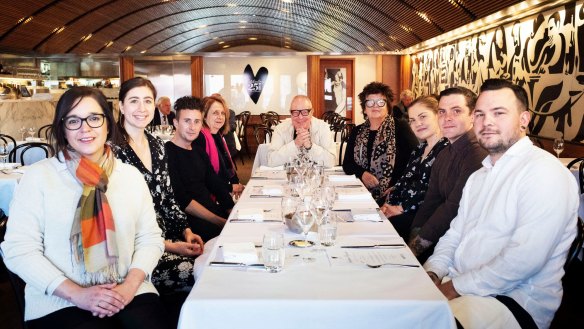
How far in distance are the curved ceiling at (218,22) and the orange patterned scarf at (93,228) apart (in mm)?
7748

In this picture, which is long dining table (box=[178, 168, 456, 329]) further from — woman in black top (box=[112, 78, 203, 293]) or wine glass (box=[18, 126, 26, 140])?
wine glass (box=[18, 126, 26, 140])

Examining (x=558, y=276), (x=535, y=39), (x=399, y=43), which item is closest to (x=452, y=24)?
(x=535, y=39)

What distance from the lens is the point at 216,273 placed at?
2189 mm

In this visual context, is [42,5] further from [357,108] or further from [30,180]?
[30,180]

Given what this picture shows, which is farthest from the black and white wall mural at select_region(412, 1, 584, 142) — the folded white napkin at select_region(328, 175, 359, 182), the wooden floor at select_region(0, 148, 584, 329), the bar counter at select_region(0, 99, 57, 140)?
the bar counter at select_region(0, 99, 57, 140)

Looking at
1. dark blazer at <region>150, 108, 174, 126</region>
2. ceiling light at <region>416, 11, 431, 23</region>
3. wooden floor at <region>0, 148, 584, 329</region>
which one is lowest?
wooden floor at <region>0, 148, 584, 329</region>

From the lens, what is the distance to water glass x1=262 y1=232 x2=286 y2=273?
2227 mm

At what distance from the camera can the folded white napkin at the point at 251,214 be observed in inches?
123

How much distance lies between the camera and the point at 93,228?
2361 millimetres

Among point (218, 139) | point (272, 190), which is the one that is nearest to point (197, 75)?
point (218, 139)

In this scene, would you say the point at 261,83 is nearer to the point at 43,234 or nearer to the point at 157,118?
the point at 157,118

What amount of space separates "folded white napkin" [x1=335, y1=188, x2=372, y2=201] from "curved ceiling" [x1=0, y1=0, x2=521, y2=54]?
19.1 feet

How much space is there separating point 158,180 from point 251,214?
2.33 feet

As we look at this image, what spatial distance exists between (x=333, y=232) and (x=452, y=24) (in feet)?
32.2
